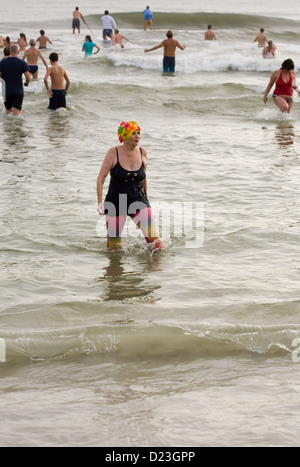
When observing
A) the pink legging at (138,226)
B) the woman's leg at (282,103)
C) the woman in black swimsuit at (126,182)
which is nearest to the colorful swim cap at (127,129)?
the woman in black swimsuit at (126,182)

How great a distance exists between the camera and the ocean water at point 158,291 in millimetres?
4793

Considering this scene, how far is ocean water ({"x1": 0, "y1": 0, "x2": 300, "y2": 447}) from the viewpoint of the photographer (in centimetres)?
479

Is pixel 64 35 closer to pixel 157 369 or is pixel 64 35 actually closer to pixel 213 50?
pixel 213 50

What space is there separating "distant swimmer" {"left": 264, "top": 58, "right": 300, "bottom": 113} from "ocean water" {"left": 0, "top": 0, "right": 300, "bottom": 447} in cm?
56

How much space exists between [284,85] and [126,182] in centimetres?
909

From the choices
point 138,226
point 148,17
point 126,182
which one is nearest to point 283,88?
point 138,226

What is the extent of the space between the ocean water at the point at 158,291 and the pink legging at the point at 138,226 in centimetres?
19

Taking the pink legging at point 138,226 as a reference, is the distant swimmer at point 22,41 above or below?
above

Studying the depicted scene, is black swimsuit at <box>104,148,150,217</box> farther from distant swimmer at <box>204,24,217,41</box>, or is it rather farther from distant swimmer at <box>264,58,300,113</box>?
distant swimmer at <box>204,24,217,41</box>

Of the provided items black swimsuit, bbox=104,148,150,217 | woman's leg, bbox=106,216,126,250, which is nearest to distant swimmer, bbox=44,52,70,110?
woman's leg, bbox=106,216,126,250

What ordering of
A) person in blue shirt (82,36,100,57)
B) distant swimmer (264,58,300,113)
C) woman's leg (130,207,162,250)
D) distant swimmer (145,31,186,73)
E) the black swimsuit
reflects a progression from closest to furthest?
the black swimsuit < woman's leg (130,207,162,250) < distant swimmer (264,58,300,113) < distant swimmer (145,31,186,73) < person in blue shirt (82,36,100,57)

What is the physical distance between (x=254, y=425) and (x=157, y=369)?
1137mm

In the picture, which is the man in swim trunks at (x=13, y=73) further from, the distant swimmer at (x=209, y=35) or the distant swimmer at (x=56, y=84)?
the distant swimmer at (x=209, y=35)

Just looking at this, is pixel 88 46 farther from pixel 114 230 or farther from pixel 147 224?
pixel 147 224
